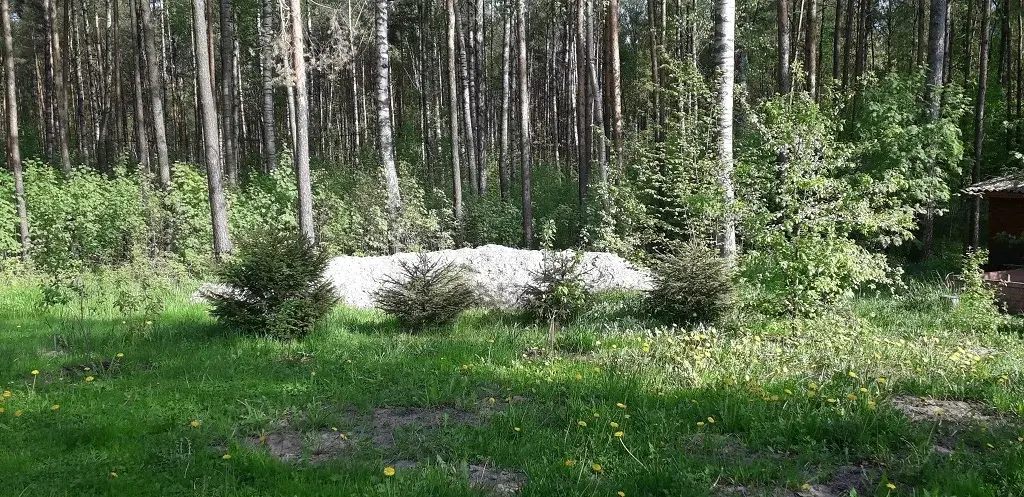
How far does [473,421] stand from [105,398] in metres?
3.17

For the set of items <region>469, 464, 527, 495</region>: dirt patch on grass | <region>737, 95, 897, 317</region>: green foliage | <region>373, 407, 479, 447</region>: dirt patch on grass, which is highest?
<region>737, 95, 897, 317</region>: green foliage

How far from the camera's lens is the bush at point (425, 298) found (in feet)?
27.7

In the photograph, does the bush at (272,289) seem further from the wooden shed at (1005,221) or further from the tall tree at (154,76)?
the wooden shed at (1005,221)

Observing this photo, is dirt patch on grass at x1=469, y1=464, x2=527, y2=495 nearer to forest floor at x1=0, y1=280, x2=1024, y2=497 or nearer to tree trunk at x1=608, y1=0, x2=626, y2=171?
forest floor at x1=0, y1=280, x2=1024, y2=497

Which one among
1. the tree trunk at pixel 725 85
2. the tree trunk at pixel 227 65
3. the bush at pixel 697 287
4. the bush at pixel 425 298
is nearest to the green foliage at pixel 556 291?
the bush at pixel 425 298

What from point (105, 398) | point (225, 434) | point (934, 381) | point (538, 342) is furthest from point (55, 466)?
point (934, 381)

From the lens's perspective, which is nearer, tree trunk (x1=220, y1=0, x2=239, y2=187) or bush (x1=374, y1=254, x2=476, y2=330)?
bush (x1=374, y1=254, x2=476, y2=330)

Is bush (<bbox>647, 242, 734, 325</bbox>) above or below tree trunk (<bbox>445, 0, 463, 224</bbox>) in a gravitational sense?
below

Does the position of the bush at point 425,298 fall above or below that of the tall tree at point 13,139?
below

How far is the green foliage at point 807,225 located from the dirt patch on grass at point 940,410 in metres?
2.23

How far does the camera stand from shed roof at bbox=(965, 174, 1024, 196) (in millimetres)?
12594

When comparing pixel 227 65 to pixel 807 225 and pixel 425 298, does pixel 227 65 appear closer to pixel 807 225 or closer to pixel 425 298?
pixel 425 298

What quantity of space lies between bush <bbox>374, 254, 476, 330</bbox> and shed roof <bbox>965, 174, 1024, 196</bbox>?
407 inches

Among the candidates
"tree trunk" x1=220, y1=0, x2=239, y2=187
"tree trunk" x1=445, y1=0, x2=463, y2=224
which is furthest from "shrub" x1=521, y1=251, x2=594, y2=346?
"tree trunk" x1=220, y1=0, x2=239, y2=187
